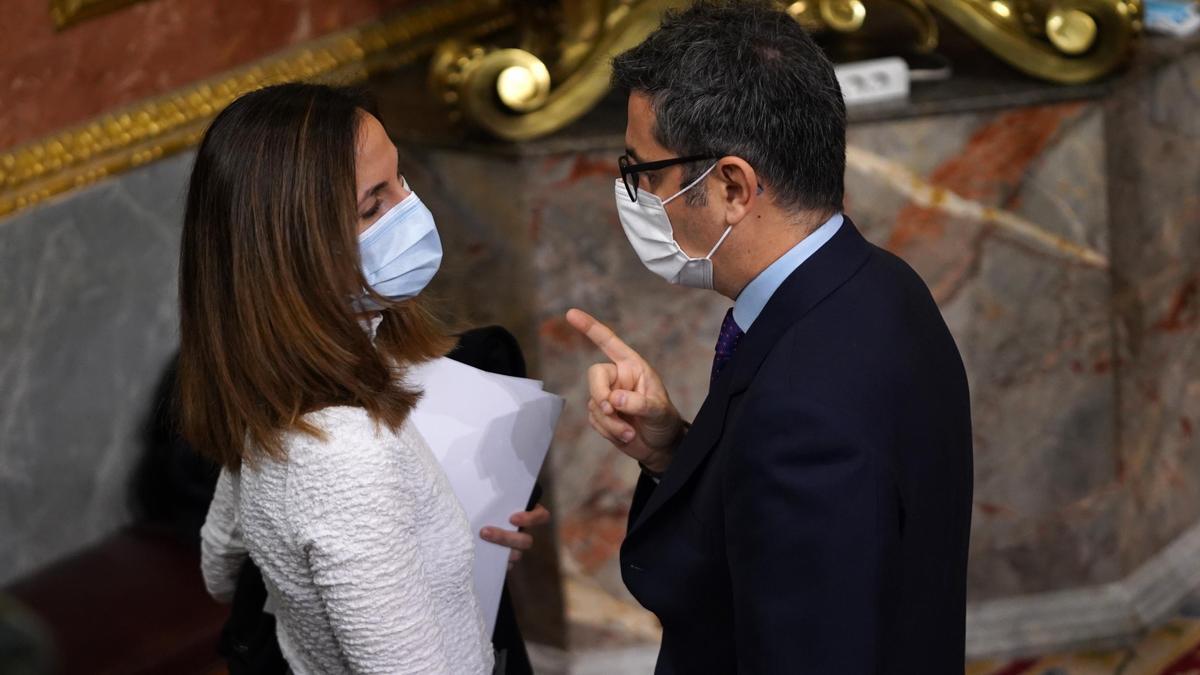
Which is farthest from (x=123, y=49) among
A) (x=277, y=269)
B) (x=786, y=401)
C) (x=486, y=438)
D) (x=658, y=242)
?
(x=786, y=401)

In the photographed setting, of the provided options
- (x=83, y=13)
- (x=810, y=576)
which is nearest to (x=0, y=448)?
(x=83, y=13)

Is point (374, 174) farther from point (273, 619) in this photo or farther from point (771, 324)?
point (273, 619)

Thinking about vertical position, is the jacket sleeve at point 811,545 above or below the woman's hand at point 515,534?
above

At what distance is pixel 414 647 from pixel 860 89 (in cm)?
215

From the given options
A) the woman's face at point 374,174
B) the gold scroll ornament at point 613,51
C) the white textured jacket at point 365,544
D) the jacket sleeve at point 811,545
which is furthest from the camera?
the gold scroll ornament at point 613,51

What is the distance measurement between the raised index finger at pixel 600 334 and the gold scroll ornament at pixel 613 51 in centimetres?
135

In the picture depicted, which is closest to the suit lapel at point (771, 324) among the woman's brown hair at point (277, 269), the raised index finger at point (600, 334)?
the raised index finger at point (600, 334)

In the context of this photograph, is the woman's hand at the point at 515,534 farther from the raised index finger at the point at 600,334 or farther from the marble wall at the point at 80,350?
the marble wall at the point at 80,350

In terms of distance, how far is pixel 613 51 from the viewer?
355 centimetres

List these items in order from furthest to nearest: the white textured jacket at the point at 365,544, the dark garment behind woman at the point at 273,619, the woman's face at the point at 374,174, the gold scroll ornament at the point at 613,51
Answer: the gold scroll ornament at the point at 613,51 < the dark garment behind woman at the point at 273,619 < the woman's face at the point at 374,174 < the white textured jacket at the point at 365,544

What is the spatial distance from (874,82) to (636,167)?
1.77m

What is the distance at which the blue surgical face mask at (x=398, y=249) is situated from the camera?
2012 millimetres

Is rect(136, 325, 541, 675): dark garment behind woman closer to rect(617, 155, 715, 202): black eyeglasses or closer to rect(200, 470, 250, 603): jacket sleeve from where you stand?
rect(200, 470, 250, 603): jacket sleeve

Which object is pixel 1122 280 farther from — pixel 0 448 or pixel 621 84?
pixel 0 448
